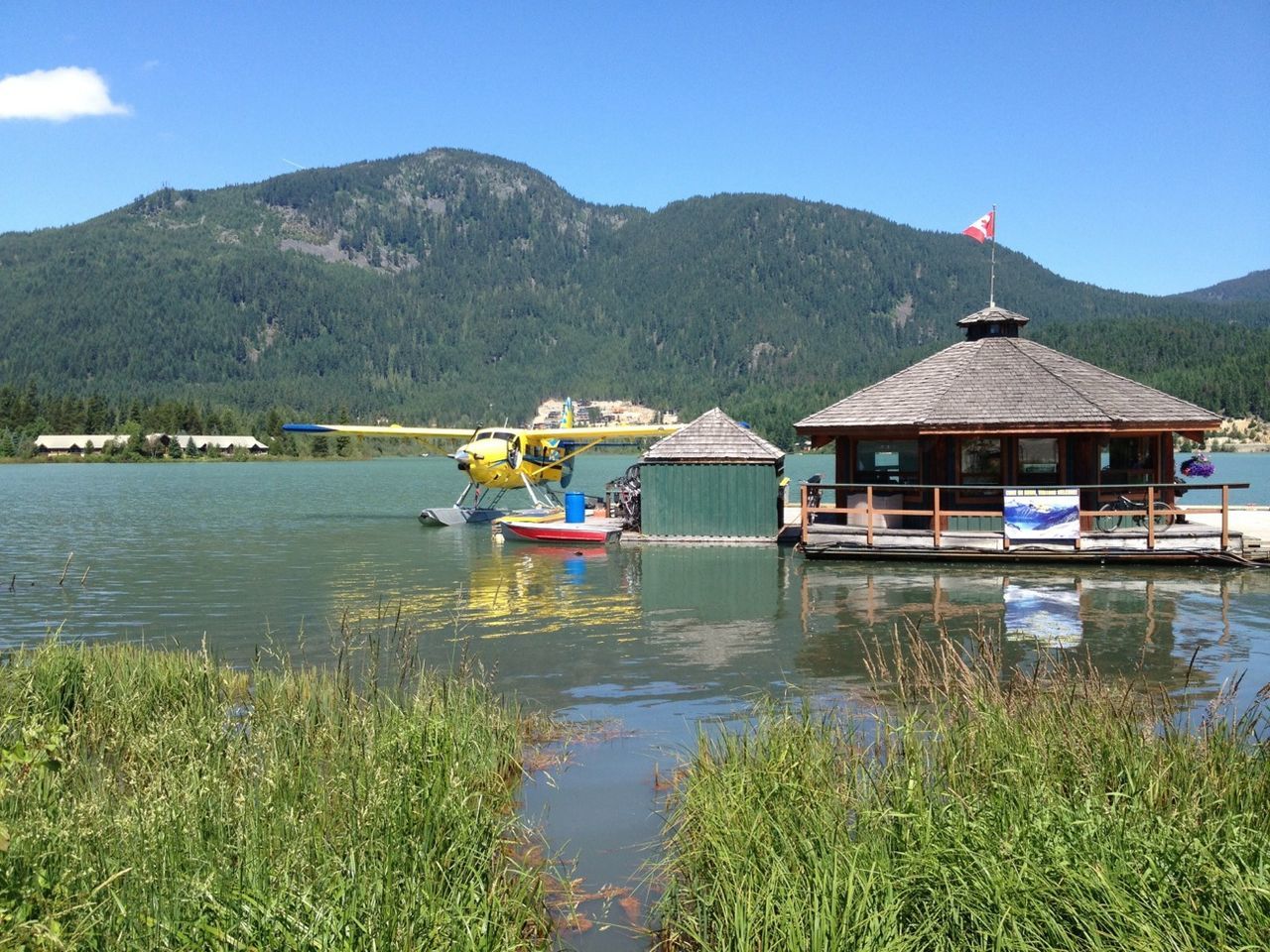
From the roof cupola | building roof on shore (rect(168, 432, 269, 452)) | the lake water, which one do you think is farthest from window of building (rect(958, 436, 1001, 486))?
building roof on shore (rect(168, 432, 269, 452))

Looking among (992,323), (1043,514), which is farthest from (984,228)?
(1043,514)

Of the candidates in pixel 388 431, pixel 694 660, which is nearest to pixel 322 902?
pixel 694 660

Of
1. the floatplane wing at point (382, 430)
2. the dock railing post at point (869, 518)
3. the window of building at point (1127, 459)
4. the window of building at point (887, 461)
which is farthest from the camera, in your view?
the floatplane wing at point (382, 430)

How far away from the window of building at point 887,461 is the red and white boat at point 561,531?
229 inches

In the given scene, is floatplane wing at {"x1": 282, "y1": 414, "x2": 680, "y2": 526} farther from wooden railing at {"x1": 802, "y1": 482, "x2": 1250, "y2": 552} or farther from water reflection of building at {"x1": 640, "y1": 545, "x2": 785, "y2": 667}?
wooden railing at {"x1": 802, "y1": 482, "x2": 1250, "y2": 552}

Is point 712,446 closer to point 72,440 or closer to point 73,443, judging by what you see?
point 73,443

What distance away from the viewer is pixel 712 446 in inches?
874

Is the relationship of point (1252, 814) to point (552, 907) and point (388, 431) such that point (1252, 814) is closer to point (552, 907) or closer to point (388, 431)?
point (552, 907)

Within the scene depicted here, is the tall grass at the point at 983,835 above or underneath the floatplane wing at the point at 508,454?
underneath

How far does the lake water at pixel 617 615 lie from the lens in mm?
7629

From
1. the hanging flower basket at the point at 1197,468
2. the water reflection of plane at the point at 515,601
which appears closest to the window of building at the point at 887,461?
the water reflection of plane at the point at 515,601

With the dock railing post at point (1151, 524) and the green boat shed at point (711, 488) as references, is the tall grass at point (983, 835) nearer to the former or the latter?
the dock railing post at point (1151, 524)

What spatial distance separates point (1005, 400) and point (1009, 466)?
1.26 meters

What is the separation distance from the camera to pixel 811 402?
158 meters
